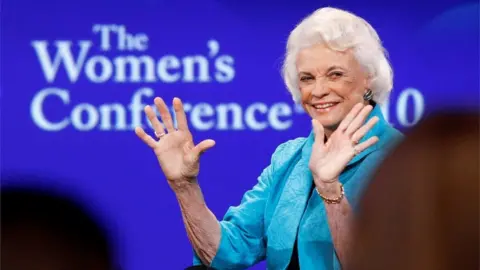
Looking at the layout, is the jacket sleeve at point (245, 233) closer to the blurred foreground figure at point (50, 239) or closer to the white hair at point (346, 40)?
the white hair at point (346, 40)

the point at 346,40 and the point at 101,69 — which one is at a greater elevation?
the point at 101,69

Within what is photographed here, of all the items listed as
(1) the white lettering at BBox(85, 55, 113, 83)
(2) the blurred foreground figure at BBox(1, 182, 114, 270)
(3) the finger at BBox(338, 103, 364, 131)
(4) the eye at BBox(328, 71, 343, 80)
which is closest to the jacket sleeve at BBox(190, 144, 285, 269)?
(4) the eye at BBox(328, 71, 343, 80)

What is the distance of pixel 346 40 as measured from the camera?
2.52 m

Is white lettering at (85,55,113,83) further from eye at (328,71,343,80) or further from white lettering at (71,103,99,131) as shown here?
eye at (328,71,343,80)

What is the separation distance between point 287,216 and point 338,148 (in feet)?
1.79

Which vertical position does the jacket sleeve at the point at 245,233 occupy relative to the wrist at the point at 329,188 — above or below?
below

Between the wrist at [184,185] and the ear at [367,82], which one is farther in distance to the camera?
the ear at [367,82]

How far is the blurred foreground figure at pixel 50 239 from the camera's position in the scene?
724mm

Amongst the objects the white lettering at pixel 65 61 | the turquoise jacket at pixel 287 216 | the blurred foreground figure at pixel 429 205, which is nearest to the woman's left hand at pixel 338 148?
the turquoise jacket at pixel 287 216

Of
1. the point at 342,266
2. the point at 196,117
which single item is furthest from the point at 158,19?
the point at 342,266

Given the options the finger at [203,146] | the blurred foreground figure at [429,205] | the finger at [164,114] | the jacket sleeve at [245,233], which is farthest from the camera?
the jacket sleeve at [245,233]

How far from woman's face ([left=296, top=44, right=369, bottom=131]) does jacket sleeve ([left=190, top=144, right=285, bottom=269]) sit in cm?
23

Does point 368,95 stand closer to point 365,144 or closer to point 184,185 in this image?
point 184,185

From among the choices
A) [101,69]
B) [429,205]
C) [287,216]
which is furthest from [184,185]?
[429,205]
